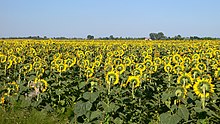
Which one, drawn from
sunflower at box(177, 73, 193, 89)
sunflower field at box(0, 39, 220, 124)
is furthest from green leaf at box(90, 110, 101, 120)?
sunflower at box(177, 73, 193, 89)

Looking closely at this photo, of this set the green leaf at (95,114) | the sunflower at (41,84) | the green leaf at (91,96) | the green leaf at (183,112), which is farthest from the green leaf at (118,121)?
the sunflower at (41,84)

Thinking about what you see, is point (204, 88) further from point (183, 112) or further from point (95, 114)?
point (95, 114)

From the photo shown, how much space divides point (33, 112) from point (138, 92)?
181 centimetres

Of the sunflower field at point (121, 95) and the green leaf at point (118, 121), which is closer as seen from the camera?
the sunflower field at point (121, 95)

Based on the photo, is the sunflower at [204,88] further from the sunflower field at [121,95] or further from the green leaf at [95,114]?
the green leaf at [95,114]

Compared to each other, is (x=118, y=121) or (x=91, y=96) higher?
(x=91, y=96)

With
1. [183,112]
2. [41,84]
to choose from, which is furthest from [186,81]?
[41,84]

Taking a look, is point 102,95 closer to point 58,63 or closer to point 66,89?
point 66,89

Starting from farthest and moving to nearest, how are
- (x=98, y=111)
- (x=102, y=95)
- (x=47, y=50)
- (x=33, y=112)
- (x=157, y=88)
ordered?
(x=47, y=50) → (x=157, y=88) → (x=33, y=112) → (x=102, y=95) → (x=98, y=111)

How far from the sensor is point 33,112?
556 centimetres

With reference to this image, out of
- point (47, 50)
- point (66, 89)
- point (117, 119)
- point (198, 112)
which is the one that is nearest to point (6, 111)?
point (66, 89)

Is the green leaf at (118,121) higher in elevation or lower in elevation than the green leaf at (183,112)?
lower

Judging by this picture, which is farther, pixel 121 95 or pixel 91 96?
pixel 121 95

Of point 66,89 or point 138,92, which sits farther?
point 66,89
